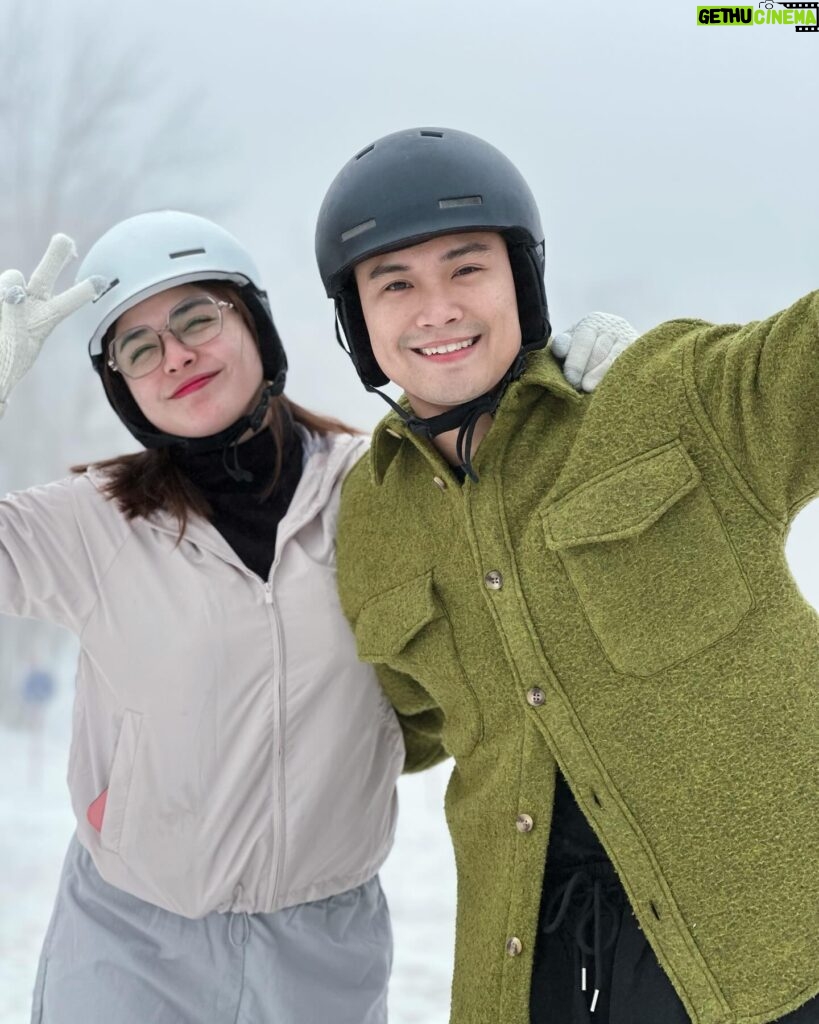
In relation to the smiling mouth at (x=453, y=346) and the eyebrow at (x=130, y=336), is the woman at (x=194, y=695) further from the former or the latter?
the smiling mouth at (x=453, y=346)

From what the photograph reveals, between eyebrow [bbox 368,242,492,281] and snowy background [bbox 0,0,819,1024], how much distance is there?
3.75 metres

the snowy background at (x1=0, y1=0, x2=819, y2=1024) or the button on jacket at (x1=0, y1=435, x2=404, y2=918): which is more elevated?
the snowy background at (x1=0, y1=0, x2=819, y2=1024)

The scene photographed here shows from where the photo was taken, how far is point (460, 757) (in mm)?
1821

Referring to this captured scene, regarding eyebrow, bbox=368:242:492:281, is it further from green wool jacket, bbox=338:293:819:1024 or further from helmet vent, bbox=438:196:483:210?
green wool jacket, bbox=338:293:819:1024

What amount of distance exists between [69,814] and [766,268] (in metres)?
4.30

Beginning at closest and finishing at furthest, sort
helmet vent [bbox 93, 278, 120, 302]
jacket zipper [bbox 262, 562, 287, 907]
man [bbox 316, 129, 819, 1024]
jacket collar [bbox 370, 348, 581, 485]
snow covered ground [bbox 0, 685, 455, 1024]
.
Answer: man [bbox 316, 129, 819, 1024] → jacket collar [bbox 370, 348, 581, 485] → jacket zipper [bbox 262, 562, 287, 907] → helmet vent [bbox 93, 278, 120, 302] → snow covered ground [bbox 0, 685, 455, 1024]

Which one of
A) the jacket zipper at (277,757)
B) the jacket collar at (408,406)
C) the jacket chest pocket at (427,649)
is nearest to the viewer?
the jacket collar at (408,406)

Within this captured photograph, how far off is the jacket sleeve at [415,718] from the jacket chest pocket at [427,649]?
11cm

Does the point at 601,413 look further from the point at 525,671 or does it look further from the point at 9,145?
the point at 9,145

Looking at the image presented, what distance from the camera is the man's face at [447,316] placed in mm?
1691

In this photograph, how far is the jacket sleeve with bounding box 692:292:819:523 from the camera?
1.39 metres

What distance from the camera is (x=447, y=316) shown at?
5.48 feet

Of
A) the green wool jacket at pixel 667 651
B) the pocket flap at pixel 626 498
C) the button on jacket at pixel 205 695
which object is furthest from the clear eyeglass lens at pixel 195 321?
the pocket flap at pixel 626 498

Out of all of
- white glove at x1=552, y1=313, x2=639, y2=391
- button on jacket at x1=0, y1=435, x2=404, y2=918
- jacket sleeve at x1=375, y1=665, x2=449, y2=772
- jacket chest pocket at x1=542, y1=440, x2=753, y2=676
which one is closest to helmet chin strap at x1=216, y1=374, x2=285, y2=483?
button on jacket at x1=0, y1=435, x2=404, y2=918
